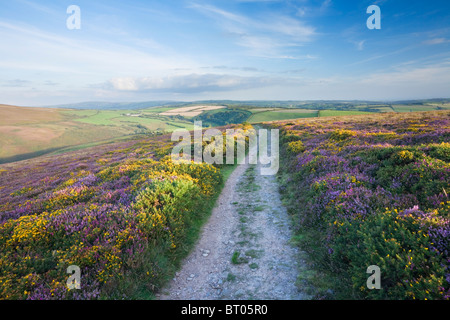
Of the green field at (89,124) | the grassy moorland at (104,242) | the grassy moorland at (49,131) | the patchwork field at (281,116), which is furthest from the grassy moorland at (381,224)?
the grassy moorland at (49,131)

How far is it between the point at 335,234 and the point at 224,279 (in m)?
3.80

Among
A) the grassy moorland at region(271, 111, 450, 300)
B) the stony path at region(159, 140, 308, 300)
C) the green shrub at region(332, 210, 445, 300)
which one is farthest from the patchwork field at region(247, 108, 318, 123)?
the green shrub at region(332, 210, 445, 300)

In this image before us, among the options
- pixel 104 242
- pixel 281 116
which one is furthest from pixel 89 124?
pixel 104 242

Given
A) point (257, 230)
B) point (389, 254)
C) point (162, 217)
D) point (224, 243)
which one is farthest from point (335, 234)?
point (162, 217)

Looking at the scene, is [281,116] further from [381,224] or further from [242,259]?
[381,224]

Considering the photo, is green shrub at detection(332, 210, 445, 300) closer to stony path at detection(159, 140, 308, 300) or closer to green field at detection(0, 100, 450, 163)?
stony path at detection(159, 140, 308, 300)

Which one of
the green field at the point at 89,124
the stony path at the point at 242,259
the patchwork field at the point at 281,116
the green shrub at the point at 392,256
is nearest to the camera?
the green shrub at the point at 392,256

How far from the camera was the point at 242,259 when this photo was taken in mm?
7043

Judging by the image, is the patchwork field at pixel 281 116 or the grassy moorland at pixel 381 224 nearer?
the grassy moorland at pixel 381 224

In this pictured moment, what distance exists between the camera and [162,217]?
785cm

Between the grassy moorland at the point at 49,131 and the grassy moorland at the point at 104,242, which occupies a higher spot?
the grassy moorland at the point at 49,131

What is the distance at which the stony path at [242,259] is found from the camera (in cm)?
568

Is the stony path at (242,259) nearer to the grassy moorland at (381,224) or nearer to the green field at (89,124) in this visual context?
the grassy moorland at (381,224)
